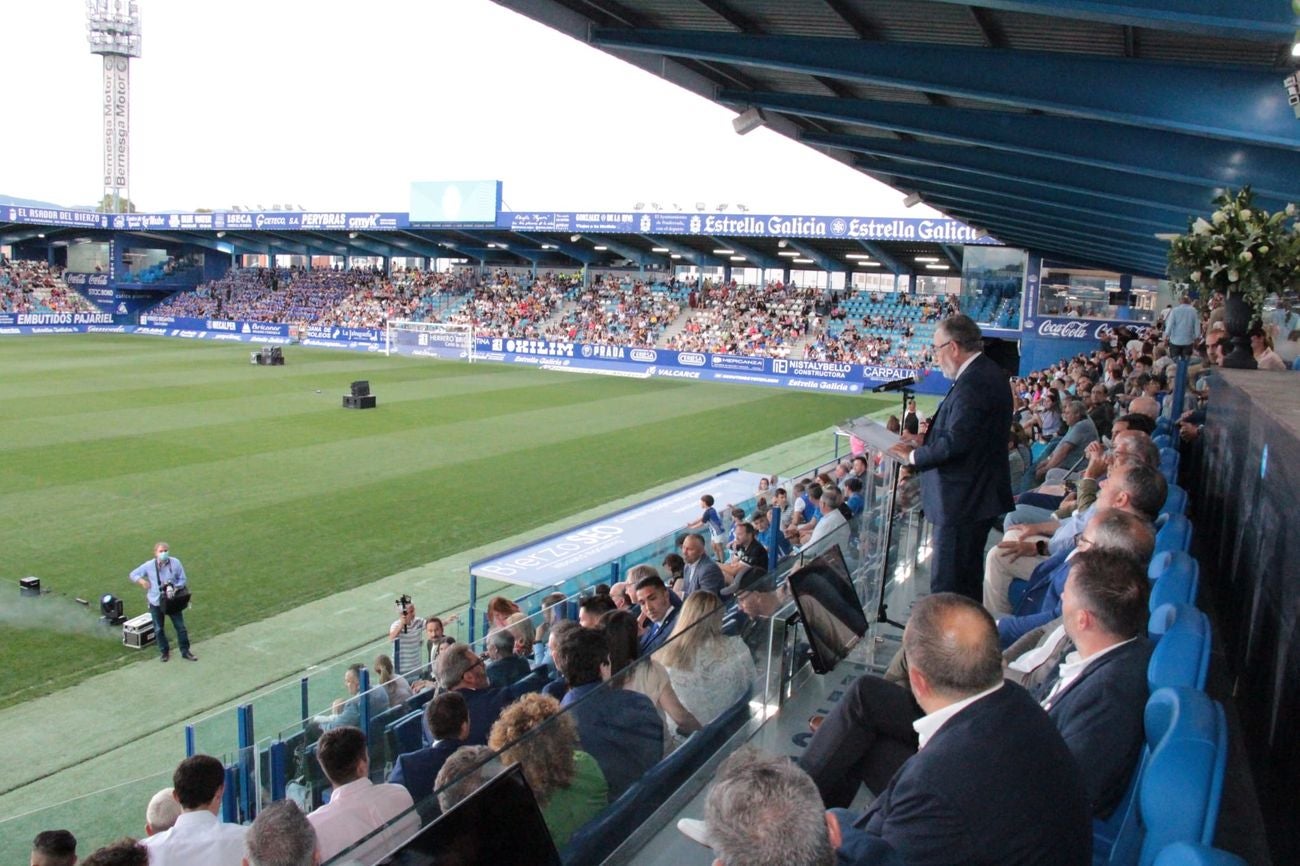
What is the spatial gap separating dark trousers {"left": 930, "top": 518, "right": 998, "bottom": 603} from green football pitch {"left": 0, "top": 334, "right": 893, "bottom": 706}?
8.31 m

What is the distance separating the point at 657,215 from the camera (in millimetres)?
40375

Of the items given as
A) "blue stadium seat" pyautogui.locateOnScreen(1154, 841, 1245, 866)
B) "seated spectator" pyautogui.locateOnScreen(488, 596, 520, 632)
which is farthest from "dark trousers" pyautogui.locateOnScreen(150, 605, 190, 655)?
Result: "blue stadium seat" pyautogui.locateOnScreen(1154, 841, 1245, 866)

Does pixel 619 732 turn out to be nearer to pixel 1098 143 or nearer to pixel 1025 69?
pixel 1025 69

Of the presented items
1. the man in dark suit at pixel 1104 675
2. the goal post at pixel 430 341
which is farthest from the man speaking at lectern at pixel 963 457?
the goal post at pixel 430 341

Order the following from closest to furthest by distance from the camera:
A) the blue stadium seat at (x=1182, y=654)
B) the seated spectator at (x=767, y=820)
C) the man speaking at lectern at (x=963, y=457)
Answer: the seated spectator at (x=767, y=820) < the blue stadium seat at (x=1182, y=654) < the man speaking at lectern at (x=963, y=457)

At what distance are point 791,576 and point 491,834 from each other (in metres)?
2.34

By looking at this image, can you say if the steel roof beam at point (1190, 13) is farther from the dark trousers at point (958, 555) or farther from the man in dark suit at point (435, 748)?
the man in dark suit at point (435, 748)

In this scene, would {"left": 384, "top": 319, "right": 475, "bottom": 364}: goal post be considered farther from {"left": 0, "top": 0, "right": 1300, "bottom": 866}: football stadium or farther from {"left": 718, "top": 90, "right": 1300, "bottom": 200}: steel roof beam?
{"left": 718, "top": 90, "right": 1300, "bottom": 200}: steel roof beam

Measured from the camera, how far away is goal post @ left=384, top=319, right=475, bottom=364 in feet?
143

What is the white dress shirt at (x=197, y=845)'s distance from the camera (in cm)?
358

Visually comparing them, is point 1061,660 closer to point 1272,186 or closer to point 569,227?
point 1272,186

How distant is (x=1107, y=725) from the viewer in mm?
2633

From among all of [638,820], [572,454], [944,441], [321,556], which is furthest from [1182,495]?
[572,454]

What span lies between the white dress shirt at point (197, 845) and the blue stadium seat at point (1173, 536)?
3.81 m
